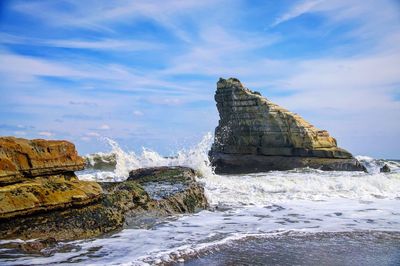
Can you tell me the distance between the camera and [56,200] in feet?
24.9

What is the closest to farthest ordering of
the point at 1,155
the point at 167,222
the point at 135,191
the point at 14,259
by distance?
1. the point at 14,259
2. the point at 1,155
3. the point at 167,222
4. the point at 135,191

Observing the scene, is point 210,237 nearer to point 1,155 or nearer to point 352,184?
point 1,155

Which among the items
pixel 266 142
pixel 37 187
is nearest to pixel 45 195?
pixel 37 187

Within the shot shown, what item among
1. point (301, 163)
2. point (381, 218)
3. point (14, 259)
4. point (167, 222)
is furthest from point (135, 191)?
point (301, 163)

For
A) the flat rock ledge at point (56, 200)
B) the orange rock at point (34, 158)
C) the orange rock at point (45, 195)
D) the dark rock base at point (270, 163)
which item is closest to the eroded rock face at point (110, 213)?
the flat rock ledge at point (56, 200)

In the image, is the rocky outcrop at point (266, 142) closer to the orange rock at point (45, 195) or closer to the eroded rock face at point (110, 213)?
the eroded rock face at point (110, 213)

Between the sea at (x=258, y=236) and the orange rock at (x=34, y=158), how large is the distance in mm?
1534

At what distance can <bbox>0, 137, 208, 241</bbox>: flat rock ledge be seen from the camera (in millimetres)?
7023

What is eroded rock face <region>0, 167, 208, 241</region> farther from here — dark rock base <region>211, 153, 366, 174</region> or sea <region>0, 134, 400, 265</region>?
dark rock base <region>211, 153, 366, 174</region>

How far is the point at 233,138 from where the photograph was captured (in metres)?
32.5

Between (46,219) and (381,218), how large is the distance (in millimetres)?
7972

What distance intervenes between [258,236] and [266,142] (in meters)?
24.0

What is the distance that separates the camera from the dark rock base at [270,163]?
93.3 feet

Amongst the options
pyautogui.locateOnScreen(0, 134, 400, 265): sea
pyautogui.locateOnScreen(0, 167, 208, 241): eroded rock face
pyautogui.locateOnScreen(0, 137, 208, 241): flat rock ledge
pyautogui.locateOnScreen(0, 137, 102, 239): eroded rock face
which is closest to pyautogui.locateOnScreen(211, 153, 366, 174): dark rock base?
pyautogui.locateOnScreen(0, 134, 400, 265): sea
